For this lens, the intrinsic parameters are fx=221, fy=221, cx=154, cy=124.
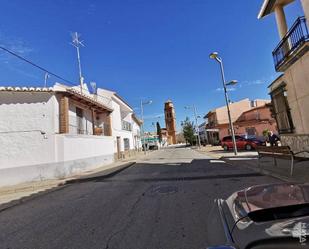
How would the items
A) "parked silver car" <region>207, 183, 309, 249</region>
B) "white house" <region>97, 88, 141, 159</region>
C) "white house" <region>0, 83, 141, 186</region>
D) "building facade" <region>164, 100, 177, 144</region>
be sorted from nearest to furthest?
"parked silver car" <region>207, 183, 309, 249</region> < "white house" <region>0, 83, 141, 186</region> < "white house" <region>97, 88, 141, 159</region> < "building facade" <region>164, 100, 177, 144</region>

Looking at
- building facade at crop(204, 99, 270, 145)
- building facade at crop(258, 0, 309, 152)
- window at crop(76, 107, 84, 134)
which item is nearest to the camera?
building facade at crop(258, 0, 309, 152)

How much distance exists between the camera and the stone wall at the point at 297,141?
10.0 metres

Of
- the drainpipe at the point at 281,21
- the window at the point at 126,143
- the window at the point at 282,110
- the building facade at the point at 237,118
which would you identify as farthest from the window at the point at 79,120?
the building facade at the point at 237,118

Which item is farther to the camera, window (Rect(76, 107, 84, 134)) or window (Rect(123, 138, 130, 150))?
window (Rect(123, 138, 130, 150))

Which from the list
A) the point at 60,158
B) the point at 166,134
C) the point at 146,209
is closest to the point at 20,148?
the point at 60,158

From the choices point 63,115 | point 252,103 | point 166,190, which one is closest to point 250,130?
point 252,103

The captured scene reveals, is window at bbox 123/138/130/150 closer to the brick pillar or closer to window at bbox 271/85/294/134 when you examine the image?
the brick pillar

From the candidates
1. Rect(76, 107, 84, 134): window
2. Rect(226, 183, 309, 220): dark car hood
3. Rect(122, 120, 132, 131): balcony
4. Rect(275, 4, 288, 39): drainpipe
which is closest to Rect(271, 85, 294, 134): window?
Rect(275, 4, 288, 39): drainpipe

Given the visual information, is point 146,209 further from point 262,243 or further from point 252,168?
point 252,168

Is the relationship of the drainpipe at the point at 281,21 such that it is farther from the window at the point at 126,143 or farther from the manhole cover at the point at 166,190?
the window at the point at 126,143

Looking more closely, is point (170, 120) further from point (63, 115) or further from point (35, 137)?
point (35, 137)

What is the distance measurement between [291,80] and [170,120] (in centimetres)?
9601

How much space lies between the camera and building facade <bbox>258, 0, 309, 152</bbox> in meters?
9.21

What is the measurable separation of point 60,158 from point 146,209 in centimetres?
877
